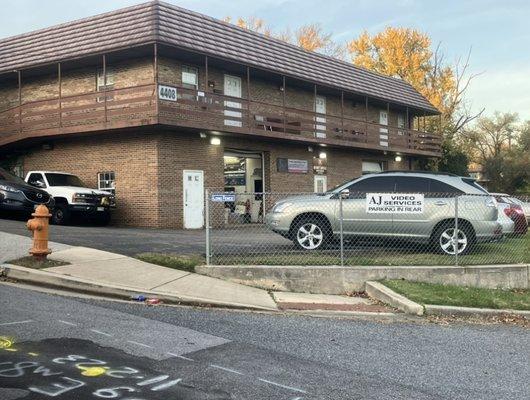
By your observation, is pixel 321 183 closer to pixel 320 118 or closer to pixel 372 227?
pixel 320 118

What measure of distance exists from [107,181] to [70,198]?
127 inches

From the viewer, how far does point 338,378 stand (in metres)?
4.96

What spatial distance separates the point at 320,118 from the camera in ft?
88.8

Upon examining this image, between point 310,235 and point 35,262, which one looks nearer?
point 35,262

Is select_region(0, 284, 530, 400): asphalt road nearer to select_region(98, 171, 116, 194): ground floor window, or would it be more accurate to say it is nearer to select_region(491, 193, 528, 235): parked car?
select_region(491, 193, 528, 235): parked car

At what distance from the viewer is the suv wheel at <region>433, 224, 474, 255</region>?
36.9 feet

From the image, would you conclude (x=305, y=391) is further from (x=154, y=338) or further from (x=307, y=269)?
(x=307, y=269)

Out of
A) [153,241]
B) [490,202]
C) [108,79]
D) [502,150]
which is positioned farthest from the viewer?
[502,150]

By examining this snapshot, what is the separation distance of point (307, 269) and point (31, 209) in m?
10.7

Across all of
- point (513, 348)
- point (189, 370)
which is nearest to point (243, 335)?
point (189, 370)

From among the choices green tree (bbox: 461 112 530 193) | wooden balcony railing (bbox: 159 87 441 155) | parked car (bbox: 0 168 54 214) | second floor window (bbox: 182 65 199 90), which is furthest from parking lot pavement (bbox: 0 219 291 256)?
green tree (bbox: 461 112 530 193)

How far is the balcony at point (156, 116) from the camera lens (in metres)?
18.6

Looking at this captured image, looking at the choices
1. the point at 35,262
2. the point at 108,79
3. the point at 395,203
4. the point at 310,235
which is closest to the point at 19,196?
the point at 108,79

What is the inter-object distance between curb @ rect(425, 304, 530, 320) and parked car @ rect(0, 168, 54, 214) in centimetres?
1317
